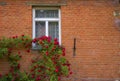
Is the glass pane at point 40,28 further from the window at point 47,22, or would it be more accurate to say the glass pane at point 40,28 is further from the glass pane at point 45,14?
the glass pane at point 45,14

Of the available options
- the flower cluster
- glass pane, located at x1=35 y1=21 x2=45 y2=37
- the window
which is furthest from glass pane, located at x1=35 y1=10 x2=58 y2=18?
the flower cluster

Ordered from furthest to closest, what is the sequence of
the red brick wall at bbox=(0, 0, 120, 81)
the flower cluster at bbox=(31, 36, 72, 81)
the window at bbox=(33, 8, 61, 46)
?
the window at bbox=(33, 8, 61, 46) < the red brick wall at bbox=(0, 0, 120, 81) < the flower cluster at bbox=(31, 36, 72, 81)

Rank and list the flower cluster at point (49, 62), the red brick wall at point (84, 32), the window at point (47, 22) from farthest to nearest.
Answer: the window at point (47, 22)
the red brick wall at point (84, 32)
the flower cluster at point (49, 62)

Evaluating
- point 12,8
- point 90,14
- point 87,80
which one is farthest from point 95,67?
point 12,8

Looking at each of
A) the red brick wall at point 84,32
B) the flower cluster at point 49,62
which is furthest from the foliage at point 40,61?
the red brick wall at point 84,32

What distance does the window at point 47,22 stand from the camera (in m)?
13.6

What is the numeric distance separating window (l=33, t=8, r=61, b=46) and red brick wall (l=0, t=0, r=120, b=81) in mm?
269

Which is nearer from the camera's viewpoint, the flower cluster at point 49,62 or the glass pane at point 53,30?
the flower cluster at point 49,62

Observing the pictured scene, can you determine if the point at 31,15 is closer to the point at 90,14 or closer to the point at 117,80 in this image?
the point at 90,14

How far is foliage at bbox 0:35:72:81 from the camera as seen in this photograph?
1297 cm

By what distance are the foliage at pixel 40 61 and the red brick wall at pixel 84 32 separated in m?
0.36

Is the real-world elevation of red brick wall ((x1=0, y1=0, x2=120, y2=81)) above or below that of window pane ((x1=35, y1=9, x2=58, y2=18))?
below

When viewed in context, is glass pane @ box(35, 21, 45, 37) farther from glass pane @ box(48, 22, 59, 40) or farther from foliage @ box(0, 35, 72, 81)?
foliage @ box(0, 35, 72, 81)

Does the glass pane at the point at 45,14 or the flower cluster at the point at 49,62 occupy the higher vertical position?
the glass pane at the point at 45,14
